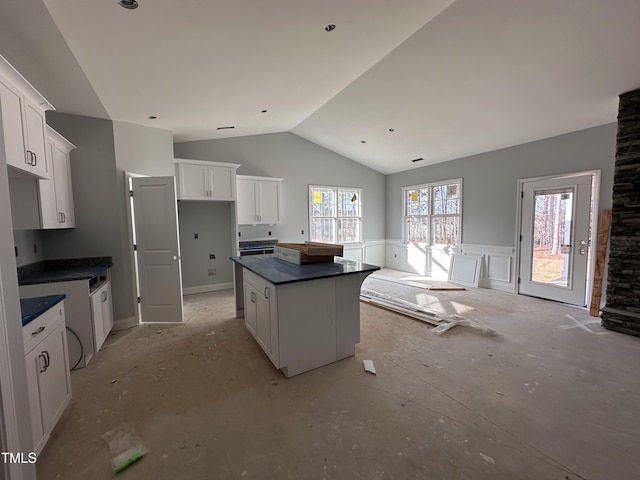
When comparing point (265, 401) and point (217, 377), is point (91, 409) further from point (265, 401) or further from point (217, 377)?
point (265, 401)

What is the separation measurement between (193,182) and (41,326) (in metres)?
3.30

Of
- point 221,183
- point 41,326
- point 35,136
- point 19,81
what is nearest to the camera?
point 41,326

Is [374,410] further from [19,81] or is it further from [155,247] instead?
[19,81]

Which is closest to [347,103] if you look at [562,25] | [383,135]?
[383,135]

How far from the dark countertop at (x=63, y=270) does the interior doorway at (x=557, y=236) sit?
6.26 m

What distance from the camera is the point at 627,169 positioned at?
3.13 metres

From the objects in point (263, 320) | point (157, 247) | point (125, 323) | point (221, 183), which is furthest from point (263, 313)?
point (221, 183)

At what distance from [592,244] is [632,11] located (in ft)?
9.57

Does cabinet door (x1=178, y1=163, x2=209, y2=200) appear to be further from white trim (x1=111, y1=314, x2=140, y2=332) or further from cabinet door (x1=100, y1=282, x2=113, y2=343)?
white trim (x1=111, y1=314, x2=140, y2=332)

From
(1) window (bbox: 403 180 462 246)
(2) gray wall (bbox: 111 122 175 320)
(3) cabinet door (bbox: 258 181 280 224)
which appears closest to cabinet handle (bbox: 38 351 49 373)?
(2) gray wall (bbox: 111 122 175 320)

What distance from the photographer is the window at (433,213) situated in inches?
231

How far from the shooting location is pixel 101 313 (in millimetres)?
2980

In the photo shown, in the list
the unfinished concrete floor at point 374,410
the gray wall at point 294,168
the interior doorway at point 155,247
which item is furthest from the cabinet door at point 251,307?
the gray wall at point 294,168

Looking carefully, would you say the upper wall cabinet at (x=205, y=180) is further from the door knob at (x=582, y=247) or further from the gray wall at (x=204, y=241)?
the door knob at (x=582, y=247)
